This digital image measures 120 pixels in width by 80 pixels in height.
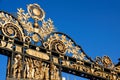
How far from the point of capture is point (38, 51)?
13.2 metres

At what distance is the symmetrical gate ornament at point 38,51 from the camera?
12.4 m

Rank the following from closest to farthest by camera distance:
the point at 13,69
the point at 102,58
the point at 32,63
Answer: the point at 13,69, the point at 32,63, the point at 102,58

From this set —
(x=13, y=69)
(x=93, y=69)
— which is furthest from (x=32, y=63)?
(x=93, y=69)

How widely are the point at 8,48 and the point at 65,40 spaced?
314 cm

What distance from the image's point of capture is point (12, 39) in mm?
12617

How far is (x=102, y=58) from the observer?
51.6ft

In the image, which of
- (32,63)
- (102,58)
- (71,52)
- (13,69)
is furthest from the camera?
(102,58)

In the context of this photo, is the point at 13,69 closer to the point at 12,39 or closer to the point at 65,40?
the point at 12,39

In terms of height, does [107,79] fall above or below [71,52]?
below

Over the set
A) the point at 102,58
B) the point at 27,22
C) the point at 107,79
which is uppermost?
the point at 27,22

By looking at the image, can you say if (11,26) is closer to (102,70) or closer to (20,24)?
(20,24)

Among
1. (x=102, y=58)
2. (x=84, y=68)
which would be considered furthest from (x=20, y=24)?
(x=102, y=58)

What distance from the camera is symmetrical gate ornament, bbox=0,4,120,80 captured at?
12.4 m

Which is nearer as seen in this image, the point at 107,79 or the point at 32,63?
the point at 32,63
